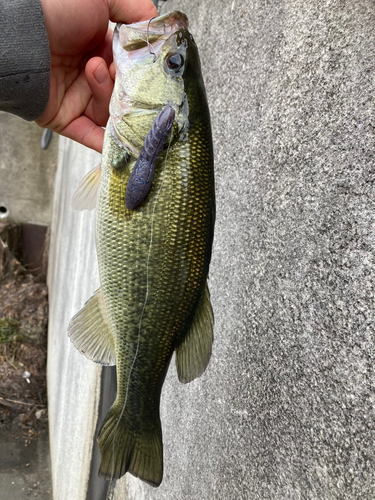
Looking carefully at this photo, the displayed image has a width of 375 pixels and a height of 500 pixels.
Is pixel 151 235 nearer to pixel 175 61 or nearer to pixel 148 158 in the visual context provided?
pixel 148 158

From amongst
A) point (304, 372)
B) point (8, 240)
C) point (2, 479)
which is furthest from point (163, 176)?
point (8, 240)

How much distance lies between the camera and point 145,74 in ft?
4.04

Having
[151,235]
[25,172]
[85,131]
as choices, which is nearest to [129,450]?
[151,235]

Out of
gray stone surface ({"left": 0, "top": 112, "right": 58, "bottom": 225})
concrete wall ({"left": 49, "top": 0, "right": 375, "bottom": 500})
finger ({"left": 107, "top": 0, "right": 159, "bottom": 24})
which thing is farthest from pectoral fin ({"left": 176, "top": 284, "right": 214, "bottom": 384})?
gray stone surface ({"left": 0, "top": 112, "right": 58, "bottom": 225})

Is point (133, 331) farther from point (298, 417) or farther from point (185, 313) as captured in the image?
point (298, 417)

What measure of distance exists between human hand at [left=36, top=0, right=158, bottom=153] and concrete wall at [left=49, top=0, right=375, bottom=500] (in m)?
0.52

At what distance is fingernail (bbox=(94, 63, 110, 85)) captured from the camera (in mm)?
1317

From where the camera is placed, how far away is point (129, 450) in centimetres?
119

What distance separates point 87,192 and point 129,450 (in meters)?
0.90

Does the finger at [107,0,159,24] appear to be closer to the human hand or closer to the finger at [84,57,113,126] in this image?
the human hand

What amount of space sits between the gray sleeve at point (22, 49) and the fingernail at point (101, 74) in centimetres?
16

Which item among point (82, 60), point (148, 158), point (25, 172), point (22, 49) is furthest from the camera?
point (25, 172)

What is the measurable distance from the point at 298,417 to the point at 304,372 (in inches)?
4.9

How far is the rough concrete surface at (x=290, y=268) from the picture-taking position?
929 mm
